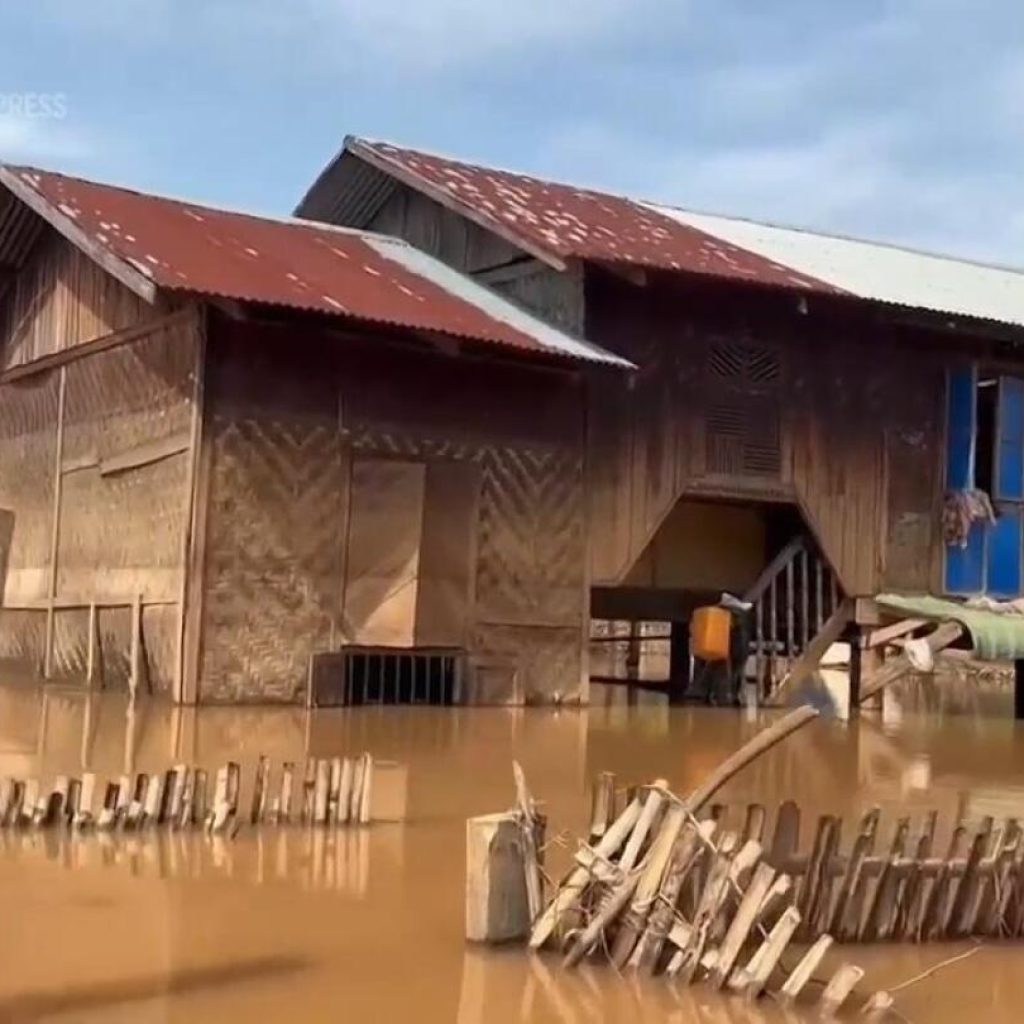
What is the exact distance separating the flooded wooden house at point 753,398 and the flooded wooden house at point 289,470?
68cm

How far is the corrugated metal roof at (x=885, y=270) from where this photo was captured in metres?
18.4

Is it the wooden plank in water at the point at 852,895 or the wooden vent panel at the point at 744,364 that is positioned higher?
the wooden vent panel at the point at 744,364

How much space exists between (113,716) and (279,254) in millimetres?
5066

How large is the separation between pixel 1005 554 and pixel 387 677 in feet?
26.1

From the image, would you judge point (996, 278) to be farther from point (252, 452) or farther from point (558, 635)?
point (252, 452)

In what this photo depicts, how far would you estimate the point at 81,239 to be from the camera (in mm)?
14758

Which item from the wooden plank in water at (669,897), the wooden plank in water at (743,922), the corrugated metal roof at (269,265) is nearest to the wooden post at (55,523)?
the corrugated metal roof at (269,265)

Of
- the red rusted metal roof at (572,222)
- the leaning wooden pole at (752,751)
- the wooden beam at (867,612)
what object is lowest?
the leaning wooden pole at (752,751)

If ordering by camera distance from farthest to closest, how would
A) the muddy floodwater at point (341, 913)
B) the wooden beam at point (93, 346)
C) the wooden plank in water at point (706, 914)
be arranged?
the wooden beam at point (93, 346) < the wooden plank in water at point (706, 914) < the muddy floodwater at point (341, 913)

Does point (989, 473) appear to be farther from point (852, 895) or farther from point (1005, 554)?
point (852, 895)

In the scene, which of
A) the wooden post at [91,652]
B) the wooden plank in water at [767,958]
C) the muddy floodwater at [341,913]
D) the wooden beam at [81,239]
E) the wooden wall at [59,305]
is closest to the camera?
the muddy floodwater at [341,913]

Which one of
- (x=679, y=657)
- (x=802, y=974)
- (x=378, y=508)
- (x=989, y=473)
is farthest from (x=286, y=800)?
(x=989, y=473)

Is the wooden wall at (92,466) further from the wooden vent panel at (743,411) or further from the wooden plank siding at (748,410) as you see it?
the wooden vent panel at (743,411)

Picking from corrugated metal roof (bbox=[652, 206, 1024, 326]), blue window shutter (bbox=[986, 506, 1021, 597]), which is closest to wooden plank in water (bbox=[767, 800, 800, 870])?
corrugated metal roof (bbox=[652, 206, 1024, 326])
